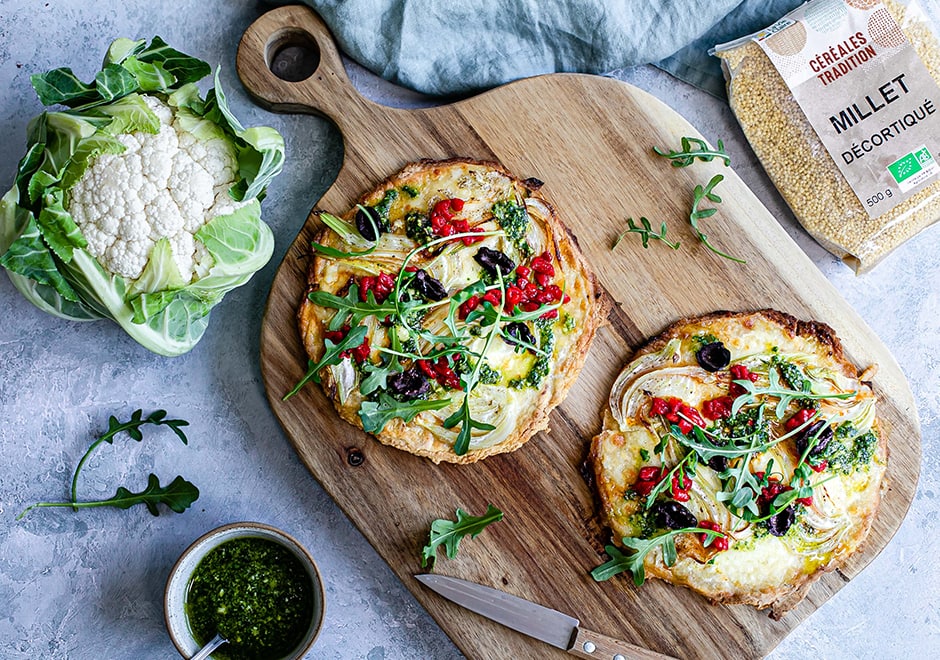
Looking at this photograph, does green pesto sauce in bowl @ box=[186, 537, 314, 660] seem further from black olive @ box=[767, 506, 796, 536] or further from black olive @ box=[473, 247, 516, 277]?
black olive @ box=[767, 506, 796, 536]

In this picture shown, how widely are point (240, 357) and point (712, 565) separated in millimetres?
2428

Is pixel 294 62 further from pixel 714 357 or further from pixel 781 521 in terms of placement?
pixel 781 521

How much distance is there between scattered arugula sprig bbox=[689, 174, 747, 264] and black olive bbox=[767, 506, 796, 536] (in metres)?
1.17

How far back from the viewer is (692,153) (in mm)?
3623

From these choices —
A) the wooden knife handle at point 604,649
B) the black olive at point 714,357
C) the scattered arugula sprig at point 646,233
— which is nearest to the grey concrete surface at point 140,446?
the wooden knife handle at point 604,649

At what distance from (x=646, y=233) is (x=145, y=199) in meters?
2.22

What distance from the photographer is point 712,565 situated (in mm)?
3510

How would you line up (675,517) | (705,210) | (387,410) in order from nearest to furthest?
(387,410)
(675,517)
(705,210)

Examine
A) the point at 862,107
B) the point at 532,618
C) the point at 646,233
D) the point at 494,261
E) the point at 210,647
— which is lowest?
the point at 210,647

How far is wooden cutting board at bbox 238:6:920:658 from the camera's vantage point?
3.63 metres

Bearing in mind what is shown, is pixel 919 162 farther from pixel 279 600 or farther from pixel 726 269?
pixel 279 600

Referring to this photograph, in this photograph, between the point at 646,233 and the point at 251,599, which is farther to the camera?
the point at 646,233

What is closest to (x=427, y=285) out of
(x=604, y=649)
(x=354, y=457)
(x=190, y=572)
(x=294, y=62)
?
(x=354, y=457)

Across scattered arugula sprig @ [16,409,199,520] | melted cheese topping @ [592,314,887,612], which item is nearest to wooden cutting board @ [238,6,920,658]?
melted cheese topping @ [592,314,887,612]
